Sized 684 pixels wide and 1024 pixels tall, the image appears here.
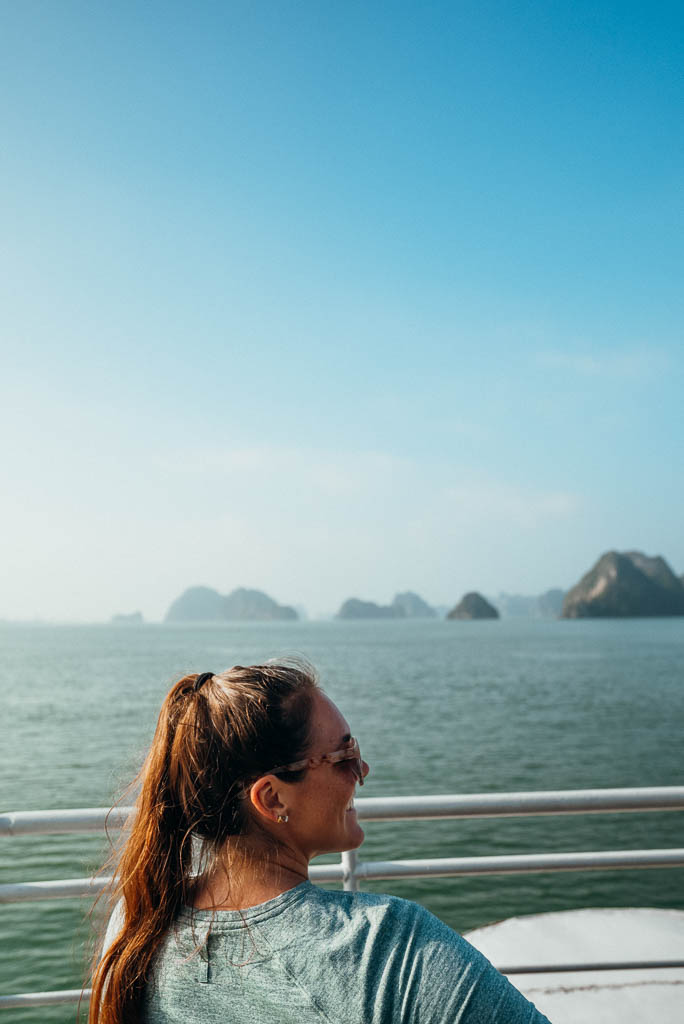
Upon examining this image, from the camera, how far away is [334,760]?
1269 mm

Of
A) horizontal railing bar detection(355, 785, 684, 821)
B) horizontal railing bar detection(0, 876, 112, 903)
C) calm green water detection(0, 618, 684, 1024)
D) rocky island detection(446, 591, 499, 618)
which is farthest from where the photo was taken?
rocky island detection(446, 591, 499, 618)

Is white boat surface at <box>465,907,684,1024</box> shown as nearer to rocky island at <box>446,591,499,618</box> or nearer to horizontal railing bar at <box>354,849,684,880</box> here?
horizontal railing bar at <box>354,849,684,880</box>

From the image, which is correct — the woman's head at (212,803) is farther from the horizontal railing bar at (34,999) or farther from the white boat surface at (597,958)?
the white boat surface at (597,958)

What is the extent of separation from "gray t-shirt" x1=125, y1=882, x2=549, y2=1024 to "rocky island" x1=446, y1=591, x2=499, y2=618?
636 ft

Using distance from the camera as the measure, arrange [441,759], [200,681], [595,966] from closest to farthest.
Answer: [200,681] → [595,966] → [441,759]

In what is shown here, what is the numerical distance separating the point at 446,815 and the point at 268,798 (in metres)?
1.14

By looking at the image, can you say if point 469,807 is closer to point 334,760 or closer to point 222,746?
point 334,760

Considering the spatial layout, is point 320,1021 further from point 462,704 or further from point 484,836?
point 462,704

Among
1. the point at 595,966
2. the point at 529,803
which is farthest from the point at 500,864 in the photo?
the point at 595,966

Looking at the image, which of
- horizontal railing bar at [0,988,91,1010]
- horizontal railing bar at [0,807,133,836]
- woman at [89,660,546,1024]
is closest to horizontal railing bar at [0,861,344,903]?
horizontal railing bar at [0,807,133,836]

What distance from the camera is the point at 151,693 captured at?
38.9m

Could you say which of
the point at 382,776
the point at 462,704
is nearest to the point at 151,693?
the point at 462,704

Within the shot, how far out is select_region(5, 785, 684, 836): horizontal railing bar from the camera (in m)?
2.07

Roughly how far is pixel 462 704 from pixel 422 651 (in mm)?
39637
